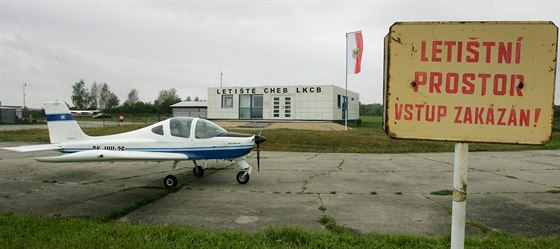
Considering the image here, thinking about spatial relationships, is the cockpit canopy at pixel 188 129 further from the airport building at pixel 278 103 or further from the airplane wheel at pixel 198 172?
the airport building at pixel 278 103

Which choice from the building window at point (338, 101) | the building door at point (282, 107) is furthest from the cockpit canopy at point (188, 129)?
the building window at point (338, 101)

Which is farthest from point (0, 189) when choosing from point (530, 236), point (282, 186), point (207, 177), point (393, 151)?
point (393, 151)

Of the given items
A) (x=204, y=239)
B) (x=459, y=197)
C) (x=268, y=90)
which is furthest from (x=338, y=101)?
(x=459, y=197)

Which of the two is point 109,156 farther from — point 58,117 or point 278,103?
point 278,103

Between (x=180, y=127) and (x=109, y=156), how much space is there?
6.80 ft

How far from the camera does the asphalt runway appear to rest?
617 centimetres

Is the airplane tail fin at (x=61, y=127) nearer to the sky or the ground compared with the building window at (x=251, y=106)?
nearer to the ground

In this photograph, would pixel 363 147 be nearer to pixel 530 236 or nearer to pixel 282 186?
pixel 282 186

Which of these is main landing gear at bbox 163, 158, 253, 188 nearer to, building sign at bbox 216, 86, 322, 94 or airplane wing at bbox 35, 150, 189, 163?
airplane wing at bbox 35, 150, 189, 163

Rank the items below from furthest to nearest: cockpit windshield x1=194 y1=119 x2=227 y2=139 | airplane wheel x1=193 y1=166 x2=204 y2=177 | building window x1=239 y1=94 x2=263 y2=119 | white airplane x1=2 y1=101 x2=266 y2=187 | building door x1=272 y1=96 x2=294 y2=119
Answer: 1. building window x1=239 y1=94 x2=263 y2=119
2. building door x1=272 y1=96 x2=294 y2=119
3. airplane wheel x1=193 y1=166 x2=204 y2=177
4. cockpit windshield x1=194 y1=119 x2=227 y2=139
5. white airplane x1=2 y1=101 x2=266 y2=187

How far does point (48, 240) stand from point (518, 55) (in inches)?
224

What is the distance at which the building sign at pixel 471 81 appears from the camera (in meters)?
1.96

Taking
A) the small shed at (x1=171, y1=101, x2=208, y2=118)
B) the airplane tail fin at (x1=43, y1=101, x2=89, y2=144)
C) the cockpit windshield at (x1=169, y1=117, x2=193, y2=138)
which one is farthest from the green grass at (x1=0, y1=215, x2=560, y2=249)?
the small shed at (x1=171, y1=101, x2=208, y2=118)

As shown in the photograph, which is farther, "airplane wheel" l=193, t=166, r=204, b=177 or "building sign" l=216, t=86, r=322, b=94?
"building sign" l=216, t=86, r=322, b=94
